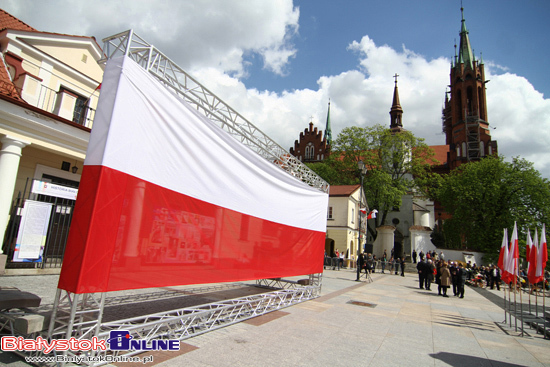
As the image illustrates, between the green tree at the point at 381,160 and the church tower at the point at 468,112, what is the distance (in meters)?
19.4

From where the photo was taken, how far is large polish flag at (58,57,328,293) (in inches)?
163

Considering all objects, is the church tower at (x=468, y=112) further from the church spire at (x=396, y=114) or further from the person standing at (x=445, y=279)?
the person standing at (x=445, y=279)

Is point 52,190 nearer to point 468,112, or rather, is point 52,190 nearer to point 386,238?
point 386,238

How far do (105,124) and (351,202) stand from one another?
33394 mm

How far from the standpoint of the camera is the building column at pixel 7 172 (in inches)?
383

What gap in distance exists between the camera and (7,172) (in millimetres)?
9992

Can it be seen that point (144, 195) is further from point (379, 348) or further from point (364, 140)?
point (364, 140)

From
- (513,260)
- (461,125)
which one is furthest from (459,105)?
(513,260)

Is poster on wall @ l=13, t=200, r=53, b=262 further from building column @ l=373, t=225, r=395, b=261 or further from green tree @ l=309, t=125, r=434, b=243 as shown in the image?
green tree @ l=309, t=125, r=434, b=243

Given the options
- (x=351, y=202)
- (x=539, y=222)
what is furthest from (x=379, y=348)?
(x=539, y=222)

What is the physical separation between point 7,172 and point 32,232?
216 centimetres

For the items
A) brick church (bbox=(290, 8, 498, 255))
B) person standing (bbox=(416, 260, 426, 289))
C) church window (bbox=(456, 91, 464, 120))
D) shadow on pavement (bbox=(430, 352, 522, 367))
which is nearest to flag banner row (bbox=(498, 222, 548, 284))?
shadow on pavement (bbox=(430, 352, 522, 367))

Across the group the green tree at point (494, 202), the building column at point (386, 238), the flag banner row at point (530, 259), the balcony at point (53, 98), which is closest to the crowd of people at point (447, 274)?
the flag banner row at point (530, 259)

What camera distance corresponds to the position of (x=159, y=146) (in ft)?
16.5
